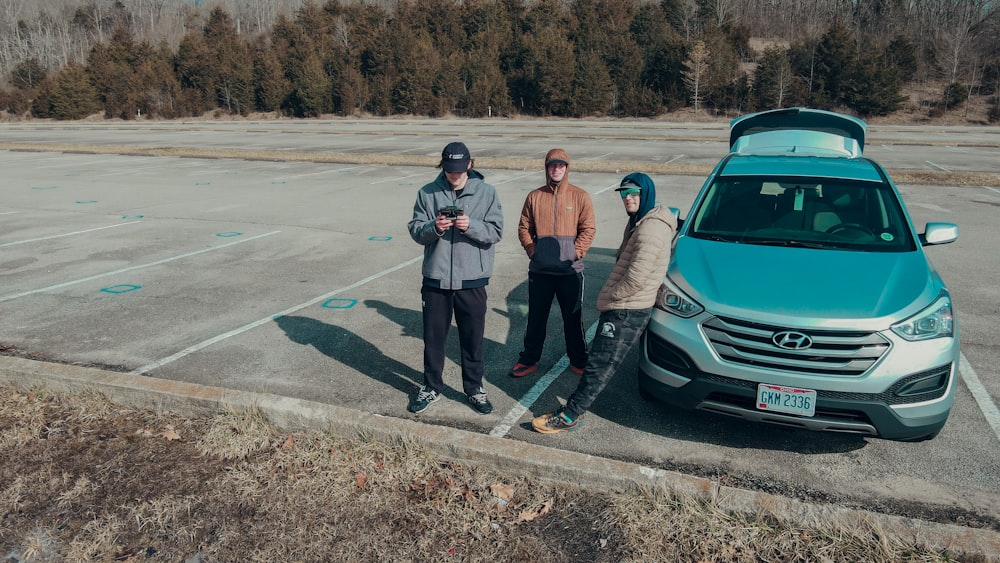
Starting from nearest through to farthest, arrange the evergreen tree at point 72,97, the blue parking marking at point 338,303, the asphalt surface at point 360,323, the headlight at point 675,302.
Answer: the asphalt surface at point 360,323
the headlight at point 675,302
the blue parking marking at point 338,303
the evergreen tree at point 72,97

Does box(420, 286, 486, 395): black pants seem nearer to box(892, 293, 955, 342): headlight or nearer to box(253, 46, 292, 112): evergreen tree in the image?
box(892, 293, 955, 342): headlight

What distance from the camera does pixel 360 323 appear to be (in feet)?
21.8

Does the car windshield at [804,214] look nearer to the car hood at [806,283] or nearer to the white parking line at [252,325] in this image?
the car hood at [806,283]

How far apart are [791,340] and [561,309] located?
1.84m

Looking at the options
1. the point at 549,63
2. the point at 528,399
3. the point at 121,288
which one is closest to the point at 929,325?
the point at 528,399

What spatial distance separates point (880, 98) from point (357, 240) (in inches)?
1720

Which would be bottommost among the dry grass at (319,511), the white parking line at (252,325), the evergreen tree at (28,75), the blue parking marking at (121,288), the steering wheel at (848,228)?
the dry grass at (319,511)

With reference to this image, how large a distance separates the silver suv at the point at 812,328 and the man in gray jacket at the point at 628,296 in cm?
23

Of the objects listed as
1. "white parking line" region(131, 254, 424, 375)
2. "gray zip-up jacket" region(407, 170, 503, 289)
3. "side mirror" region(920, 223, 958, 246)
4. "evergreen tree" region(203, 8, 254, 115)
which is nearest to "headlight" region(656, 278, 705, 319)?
"gray zip-up jacket" region(407, 170, 503, 289)

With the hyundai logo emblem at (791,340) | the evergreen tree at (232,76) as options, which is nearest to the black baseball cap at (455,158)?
the hyundai logo emblem at (791,340)

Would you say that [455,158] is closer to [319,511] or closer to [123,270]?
[319,511]

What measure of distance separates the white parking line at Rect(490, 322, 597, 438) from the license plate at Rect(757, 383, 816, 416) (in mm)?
1610

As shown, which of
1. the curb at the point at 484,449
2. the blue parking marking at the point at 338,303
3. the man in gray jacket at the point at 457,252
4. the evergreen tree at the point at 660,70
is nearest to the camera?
the curb at the point at 484,449

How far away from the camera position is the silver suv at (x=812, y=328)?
374 centimetres
